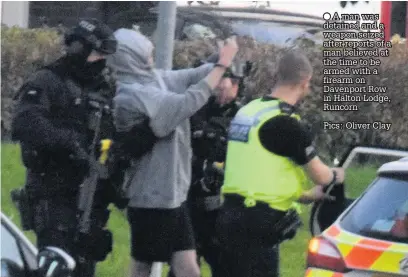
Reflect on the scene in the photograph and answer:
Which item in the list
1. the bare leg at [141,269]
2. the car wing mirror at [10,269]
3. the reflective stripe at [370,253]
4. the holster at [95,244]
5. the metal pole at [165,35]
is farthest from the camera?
the metal pole at [165,35]

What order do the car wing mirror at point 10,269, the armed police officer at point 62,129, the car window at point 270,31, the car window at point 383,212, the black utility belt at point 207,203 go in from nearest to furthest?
the car wing mirror at point 10,269 → the car window at point 383,212 → the armed police officer at point 62,129 → the black utility belt at point 207,203 → the car window at point 270,31

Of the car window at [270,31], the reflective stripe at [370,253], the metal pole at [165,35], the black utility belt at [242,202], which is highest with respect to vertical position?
the metal pole at [165,35]

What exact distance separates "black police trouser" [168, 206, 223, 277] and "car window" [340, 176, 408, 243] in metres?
1.34

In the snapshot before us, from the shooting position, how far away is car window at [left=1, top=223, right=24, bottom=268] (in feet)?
12.5

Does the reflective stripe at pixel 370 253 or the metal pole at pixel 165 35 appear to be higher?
the metal pole at pixel 165 35

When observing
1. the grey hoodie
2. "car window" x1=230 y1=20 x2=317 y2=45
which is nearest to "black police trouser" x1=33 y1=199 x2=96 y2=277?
the grey hoodie

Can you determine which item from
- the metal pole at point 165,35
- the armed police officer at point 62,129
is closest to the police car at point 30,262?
the armed police officer at point 62,129

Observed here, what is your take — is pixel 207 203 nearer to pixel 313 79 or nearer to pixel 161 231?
pixel 161 231

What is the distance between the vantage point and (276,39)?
1259 cm

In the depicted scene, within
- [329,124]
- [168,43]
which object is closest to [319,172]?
[168,43]

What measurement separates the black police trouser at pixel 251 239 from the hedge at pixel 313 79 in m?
5.90

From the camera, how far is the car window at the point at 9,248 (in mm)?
3811

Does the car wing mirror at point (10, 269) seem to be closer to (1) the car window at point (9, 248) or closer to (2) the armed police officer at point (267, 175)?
(1) the car window at point (9, 248)

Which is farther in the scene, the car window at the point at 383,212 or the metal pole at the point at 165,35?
the metal pole at the point at 165,35
